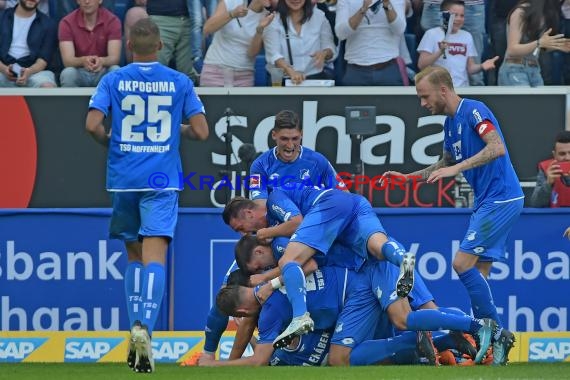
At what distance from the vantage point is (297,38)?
13.9m

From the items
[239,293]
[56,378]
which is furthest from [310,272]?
[56,378]

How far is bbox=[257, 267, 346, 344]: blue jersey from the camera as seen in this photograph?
9.52 metres

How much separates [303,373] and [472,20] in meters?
6.67

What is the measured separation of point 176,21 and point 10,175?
2348 mm

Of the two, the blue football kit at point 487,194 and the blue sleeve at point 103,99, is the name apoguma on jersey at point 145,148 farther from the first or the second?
the blue football kit at point 487,194

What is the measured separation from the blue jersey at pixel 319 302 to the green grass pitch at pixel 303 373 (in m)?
0.46

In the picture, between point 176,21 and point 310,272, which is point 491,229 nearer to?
point 310,272

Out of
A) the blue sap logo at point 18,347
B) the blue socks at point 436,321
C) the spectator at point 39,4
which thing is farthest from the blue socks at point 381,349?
the spectator at point 39,4

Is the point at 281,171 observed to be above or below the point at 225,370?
above

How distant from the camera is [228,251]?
1198 cm

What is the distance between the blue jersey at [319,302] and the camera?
9516 millimetres

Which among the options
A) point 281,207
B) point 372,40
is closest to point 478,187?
point 281,207

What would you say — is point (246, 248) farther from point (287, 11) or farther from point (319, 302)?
point (287, 11)

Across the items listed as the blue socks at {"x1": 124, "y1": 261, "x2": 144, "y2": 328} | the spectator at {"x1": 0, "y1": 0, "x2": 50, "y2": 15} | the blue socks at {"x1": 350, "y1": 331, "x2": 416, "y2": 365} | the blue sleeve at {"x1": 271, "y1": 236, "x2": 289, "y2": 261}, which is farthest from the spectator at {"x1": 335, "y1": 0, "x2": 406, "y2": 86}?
the blue socks at {"x1": 350, "y1": 331, "x2": 416, "y2": 365}
